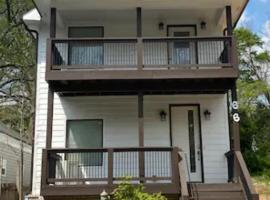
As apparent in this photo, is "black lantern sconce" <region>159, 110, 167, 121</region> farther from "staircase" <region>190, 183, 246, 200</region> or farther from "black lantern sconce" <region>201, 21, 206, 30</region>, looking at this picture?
"black lantern sconce" <region>201, 21, 206, 30</region>

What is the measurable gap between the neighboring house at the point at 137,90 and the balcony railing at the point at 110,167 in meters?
0.03

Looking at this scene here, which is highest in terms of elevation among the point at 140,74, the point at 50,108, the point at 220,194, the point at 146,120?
the point at 140,74

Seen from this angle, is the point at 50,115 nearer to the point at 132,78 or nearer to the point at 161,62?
the point at 132,78

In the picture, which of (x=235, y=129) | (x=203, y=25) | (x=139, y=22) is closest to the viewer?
(x=235, y=129)

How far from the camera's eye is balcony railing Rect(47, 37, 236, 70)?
11773 millimetres

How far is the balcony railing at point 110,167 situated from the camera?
35.8ft

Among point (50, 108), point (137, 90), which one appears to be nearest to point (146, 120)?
point (137, 90)

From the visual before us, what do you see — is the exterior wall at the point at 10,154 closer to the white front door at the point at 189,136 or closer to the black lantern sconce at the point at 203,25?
the white front door at the point at 189,136

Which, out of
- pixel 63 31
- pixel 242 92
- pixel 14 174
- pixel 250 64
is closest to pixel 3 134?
pixel 14 174

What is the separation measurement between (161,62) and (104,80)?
2.65 m

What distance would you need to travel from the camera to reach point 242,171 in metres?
10.6

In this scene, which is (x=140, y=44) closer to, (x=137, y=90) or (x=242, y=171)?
(x=137, y=90)

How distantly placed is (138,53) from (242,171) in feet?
13.5

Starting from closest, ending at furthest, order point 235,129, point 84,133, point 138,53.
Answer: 1. point 235,129
2. point 138,53
3. point 84,133
